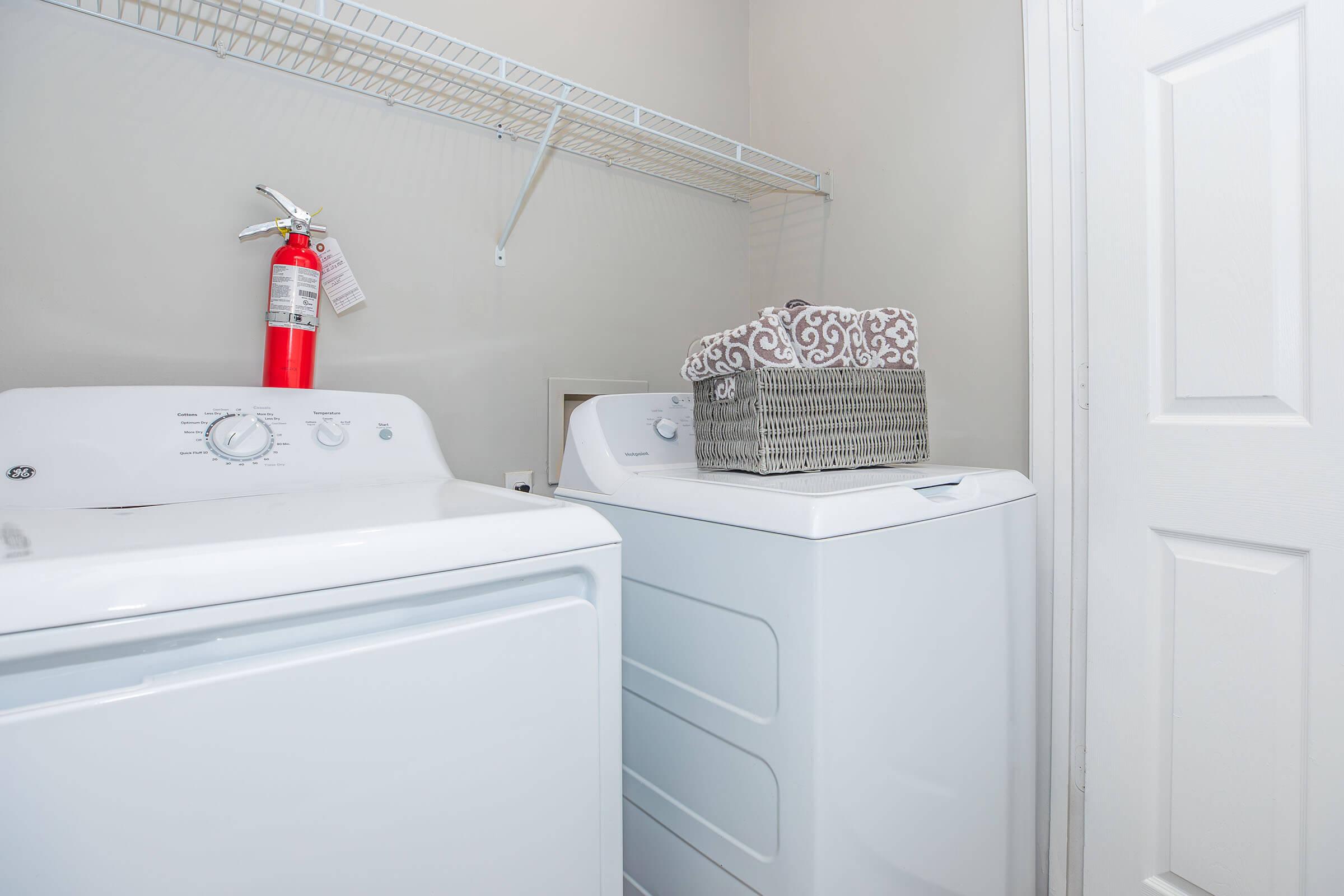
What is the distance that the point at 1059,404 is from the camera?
4.11 ft

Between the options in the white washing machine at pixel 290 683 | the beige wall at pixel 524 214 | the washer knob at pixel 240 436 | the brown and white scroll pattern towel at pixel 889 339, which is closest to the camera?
the white washing machine at pixel 290 683

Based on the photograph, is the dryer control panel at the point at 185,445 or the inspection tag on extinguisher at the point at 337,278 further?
the inspection tag on extinguisher at the point at 337,278

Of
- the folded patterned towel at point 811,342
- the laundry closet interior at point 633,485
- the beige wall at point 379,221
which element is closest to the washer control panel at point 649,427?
the laundry closet interior at point 633,485

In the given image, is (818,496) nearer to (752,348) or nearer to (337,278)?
(752,348)

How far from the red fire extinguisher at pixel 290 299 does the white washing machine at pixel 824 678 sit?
0.49 m

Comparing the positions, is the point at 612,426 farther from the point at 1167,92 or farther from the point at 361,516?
the point at 1167,92

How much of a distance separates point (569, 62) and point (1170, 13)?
1.15m

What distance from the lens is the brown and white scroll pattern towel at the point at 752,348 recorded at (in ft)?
3.52

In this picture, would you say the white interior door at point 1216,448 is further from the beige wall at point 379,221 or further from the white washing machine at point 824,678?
the beige wall at point 379,221

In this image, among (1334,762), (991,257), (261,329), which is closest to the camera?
(1334,762)

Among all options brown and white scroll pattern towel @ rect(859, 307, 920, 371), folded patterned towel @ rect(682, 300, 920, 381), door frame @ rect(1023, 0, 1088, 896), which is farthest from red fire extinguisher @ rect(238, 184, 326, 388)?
door frame @ rect(1023, 0, 1088, 896)

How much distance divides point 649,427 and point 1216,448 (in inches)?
35.4

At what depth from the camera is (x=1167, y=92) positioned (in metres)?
1.08

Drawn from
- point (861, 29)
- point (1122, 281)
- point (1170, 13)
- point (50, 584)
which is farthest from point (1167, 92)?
point (50, 584)
